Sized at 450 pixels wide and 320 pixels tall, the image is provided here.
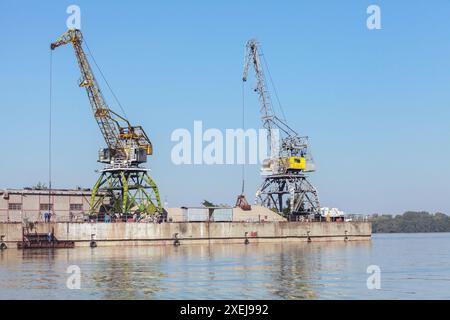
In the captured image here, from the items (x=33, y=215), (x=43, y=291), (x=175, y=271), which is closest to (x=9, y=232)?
(x=33, y=215)

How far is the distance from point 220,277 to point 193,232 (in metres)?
67.9

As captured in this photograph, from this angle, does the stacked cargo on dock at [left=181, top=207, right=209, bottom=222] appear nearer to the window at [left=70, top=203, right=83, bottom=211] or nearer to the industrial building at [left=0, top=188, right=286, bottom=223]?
the industrial building at [left=0, top=188, right=286, bottom=223]

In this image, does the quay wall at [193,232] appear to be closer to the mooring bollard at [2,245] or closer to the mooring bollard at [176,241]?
the mooring bollard at [176,241]

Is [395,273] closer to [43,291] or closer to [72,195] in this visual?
[43,291]

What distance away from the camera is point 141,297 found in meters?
Result: 50.0

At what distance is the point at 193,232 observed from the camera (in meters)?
131

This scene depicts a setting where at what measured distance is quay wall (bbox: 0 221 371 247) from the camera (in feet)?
381

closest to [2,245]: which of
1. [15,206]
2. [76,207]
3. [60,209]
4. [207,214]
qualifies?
[15,206]

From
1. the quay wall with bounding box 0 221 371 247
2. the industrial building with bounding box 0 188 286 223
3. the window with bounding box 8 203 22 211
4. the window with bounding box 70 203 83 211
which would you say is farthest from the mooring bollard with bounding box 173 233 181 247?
the window with bounding box 8 203 22 211

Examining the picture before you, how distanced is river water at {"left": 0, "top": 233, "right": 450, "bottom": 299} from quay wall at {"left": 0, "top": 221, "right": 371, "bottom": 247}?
84.5ft

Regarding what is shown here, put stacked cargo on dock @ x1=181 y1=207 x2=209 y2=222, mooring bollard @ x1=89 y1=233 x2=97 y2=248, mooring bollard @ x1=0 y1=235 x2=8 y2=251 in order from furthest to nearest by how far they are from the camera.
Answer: stacked cargo on dock @ x1=181 y1=207 x2=209 y2=222 → mooring bollard @ x1=89 y1=233 x2=97 y2=248 → mooring bollard @ x1=0 y1=235 x2=8 y2=251

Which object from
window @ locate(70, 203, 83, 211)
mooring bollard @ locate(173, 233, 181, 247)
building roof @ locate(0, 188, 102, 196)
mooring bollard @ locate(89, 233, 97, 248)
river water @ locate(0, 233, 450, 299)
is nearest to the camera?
river water @ locate(0, 233, 450, 299)
